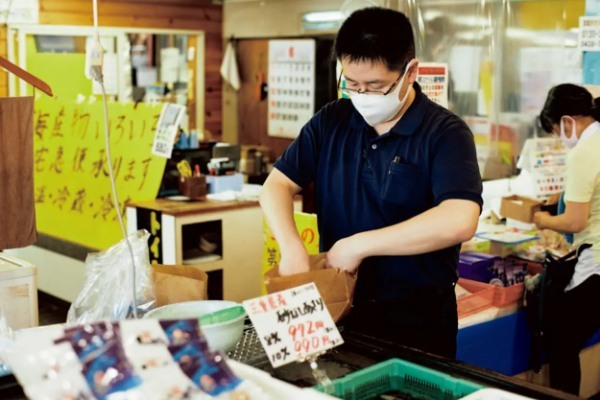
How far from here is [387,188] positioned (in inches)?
91.4

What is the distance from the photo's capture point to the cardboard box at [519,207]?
4949 millimetres

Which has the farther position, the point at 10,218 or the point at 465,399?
the point at 10,218

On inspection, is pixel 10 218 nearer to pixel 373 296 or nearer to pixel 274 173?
pixel 274 173

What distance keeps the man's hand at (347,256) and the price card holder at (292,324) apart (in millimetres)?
323

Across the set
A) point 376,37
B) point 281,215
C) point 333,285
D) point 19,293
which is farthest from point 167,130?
point 333,285

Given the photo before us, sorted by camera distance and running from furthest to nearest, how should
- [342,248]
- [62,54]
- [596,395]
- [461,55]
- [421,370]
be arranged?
[62,54], [461,55], [596,395], [342,248], [421,370]

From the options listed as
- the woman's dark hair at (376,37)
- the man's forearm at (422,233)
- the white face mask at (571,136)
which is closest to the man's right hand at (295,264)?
the man's forearm at (422,233)

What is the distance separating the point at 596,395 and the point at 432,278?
9.00 feet

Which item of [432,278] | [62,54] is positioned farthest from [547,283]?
[62,54]

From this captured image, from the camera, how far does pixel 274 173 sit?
2547mm

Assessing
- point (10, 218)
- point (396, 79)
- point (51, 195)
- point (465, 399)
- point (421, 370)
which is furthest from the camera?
point (51, 195)

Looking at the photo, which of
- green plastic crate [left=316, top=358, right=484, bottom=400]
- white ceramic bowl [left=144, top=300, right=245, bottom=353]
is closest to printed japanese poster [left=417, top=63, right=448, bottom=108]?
white ceramic bowl [left=144, top=300, right=245, bottom=353]

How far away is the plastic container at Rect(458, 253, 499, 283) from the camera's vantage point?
4371mm

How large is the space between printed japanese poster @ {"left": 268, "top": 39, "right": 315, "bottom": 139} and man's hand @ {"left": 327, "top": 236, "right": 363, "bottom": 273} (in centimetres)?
696
